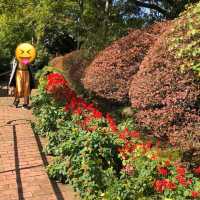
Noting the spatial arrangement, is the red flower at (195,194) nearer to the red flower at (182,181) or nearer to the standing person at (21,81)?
the red flower at (182,181)

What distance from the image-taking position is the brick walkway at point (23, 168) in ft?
20.4

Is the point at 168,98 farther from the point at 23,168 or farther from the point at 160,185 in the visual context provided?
the point at 23,168

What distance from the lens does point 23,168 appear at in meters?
7.26

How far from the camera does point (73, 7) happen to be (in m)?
16.6

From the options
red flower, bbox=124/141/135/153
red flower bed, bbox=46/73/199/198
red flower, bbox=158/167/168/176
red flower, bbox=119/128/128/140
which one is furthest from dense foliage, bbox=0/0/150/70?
red flower, bbox=158/167/168/176

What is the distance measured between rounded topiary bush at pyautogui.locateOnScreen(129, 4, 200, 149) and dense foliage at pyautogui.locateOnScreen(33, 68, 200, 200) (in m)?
0.35

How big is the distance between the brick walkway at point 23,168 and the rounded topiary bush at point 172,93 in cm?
153

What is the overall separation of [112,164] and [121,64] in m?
3.40

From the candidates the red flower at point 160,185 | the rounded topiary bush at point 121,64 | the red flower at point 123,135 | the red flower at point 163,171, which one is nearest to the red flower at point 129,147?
the red flower at point 123,135

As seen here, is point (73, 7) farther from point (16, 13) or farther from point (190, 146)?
point (190, 146)

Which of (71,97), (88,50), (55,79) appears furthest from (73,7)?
(71,97)

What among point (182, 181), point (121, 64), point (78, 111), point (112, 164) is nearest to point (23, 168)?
point (78, 111)

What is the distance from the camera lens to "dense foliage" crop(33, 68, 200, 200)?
17.3ft

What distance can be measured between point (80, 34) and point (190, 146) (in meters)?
11.8
